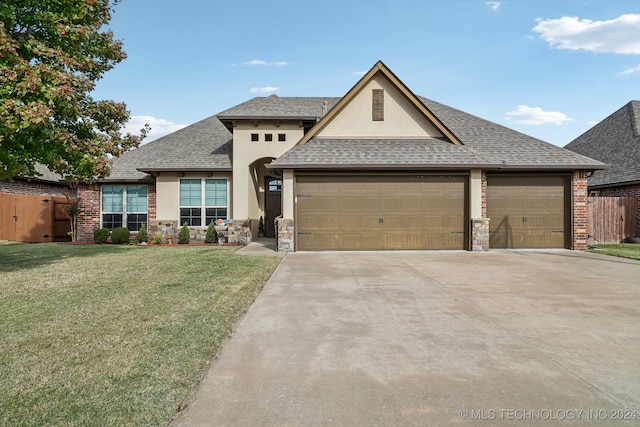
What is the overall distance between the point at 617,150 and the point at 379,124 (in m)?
14.8

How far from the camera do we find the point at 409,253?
39.7ft

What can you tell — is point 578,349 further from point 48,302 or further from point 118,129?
point 118,129

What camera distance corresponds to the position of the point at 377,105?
13.7 m

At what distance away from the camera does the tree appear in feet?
24.5

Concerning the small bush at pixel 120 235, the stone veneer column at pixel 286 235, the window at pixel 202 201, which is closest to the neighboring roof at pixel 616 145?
the stone veneer column at pixel 286 235

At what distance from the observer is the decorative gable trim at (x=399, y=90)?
13229 mm

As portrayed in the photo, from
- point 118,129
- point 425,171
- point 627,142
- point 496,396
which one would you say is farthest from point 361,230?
point 627,142

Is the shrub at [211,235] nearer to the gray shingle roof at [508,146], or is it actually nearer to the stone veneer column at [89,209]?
the stone veneer column at [89,209]

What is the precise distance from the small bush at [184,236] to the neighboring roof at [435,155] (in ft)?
17.4

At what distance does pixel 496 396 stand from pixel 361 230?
971 cm

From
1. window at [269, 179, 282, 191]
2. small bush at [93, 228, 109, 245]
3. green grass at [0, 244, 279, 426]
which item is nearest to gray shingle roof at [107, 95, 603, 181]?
small bush at [93, 228, 109, 245]

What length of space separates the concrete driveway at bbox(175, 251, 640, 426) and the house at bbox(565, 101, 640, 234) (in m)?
12.5

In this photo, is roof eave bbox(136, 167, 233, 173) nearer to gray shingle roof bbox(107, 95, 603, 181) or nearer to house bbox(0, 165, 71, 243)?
gray shingle roof bbox(107, 95, 603, 181)

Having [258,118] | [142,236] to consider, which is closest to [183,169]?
[142,236]
